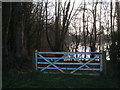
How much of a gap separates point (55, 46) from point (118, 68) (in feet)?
41.7

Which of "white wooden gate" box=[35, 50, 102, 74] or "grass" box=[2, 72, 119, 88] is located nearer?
"grass" box=[2, 72, 119, 88]

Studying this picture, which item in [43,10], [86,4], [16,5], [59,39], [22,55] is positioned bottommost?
[22,55]

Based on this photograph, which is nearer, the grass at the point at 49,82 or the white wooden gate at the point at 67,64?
the grass at the point at 49,82

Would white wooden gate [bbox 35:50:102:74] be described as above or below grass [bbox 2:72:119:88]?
above

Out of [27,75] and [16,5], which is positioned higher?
[16,5]

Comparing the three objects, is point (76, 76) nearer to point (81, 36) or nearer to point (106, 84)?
point (106, 84)

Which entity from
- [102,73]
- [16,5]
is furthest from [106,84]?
[16,5]

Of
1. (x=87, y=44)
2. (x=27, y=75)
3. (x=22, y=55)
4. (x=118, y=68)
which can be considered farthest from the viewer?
(x=87, y=44)

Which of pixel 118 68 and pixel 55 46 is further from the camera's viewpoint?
pixel 55 46

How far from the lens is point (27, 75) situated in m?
8.52

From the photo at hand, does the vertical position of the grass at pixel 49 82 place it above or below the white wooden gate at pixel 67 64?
below

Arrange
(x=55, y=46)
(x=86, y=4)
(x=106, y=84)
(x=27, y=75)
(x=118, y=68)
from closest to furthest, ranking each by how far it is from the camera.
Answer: (x=106, y=84) < (x=27, y=75) < (x=118, y=68) < (x=55, y=46) < (x=86, y=4)

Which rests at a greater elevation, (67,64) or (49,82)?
(67,64)

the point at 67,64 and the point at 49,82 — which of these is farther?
the point at 67,64
